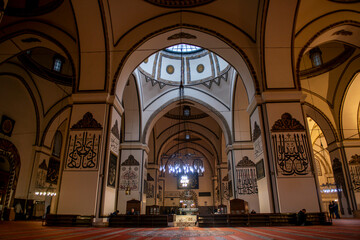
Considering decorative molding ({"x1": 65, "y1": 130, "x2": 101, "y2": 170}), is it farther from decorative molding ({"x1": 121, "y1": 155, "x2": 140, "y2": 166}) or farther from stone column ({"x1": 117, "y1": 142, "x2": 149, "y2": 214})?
decorative molding ({"x1": 121, "y1": 155, "x2": 140, "y2": 166})

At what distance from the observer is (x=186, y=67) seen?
13938 mm

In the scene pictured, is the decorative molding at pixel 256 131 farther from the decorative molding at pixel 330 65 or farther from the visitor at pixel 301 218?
the decorative molding at pixel 330 65

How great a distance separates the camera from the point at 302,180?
6.34 metres

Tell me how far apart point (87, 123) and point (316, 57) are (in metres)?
9.57

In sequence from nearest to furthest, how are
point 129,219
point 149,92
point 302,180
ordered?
point 302,180 → point 129,219 → point 149,92

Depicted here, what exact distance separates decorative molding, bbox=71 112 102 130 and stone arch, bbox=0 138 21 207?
204 inches

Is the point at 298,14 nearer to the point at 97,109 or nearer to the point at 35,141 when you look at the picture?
the point at 97,109

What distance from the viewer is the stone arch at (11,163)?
1012 cm

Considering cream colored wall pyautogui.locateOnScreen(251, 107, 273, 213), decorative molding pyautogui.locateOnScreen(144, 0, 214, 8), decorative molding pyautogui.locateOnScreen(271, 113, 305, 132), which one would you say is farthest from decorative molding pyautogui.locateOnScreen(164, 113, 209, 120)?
decorative molding pyautogui.locateOnScreen(271, 113, 305, 132)

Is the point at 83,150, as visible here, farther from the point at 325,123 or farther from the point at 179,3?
the point at 325,123

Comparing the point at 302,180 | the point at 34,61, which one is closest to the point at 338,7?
the point at 302,180

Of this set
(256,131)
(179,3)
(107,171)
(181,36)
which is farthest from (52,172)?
A: (256,131)

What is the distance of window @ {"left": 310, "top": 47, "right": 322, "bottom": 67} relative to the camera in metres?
10.6

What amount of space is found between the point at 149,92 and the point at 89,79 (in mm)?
5620
